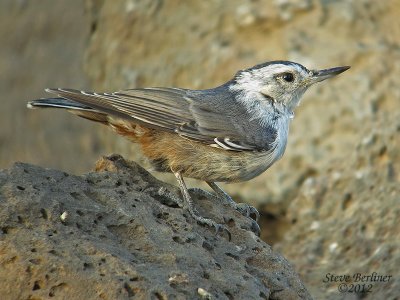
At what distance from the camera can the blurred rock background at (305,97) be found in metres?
8.34

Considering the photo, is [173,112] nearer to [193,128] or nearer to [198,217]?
[193,128]

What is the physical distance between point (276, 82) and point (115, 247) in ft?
9.33

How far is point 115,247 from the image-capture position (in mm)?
4855

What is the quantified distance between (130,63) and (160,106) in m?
4.97

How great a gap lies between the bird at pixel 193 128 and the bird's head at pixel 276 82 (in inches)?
6.4

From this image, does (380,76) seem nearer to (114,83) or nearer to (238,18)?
(238,18)

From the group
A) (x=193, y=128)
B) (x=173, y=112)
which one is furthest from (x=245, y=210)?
(x=173, y=112)

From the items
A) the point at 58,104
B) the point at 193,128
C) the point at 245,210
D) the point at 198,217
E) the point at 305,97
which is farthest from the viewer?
the point at 305,97

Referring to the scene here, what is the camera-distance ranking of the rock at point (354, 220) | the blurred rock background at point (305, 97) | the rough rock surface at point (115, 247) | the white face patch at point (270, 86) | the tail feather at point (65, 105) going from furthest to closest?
the blurred rock background at point (305, 97)
the rock at point (354, 220)
the white face patch at point (270, 86)
the tail feather at point (65, 105)
the rough rock surface at point (115, 247)

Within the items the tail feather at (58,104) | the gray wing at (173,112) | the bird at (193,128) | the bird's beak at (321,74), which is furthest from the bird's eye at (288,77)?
the tail feather at (58,104)

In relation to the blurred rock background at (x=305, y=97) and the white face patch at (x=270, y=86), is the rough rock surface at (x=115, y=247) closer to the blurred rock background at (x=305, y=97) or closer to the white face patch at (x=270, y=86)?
the white face patch at (x=270, y=86)

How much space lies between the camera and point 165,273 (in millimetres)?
4727

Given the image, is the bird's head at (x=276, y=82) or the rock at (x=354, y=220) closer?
the bird's head at (x=276, y=82)

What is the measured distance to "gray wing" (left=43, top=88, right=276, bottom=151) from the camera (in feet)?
20.8
